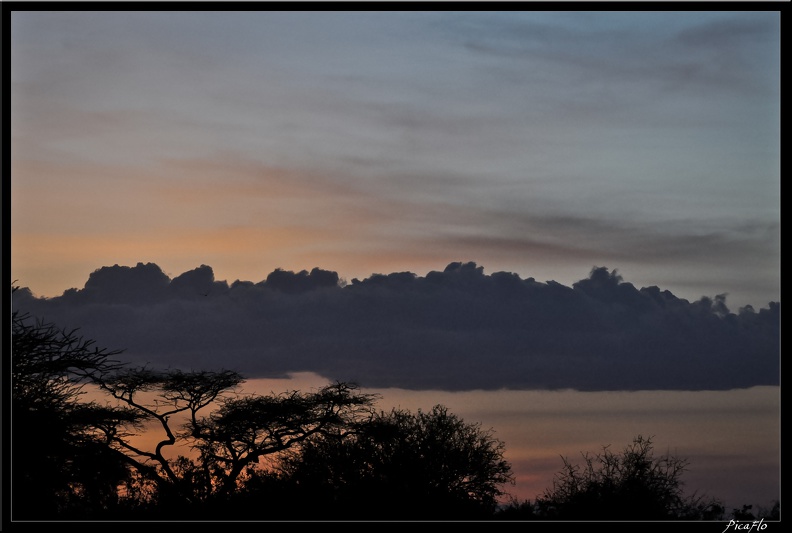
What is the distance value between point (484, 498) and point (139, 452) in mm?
9066

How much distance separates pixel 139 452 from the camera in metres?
25.4

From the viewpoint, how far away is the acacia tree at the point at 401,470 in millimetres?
24969

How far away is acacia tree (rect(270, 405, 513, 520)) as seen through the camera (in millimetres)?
24969

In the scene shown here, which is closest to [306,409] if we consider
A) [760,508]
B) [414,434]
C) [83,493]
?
[414,434]

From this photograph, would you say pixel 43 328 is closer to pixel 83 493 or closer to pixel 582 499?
pixel 83 493

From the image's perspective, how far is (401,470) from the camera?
86.2 feet
